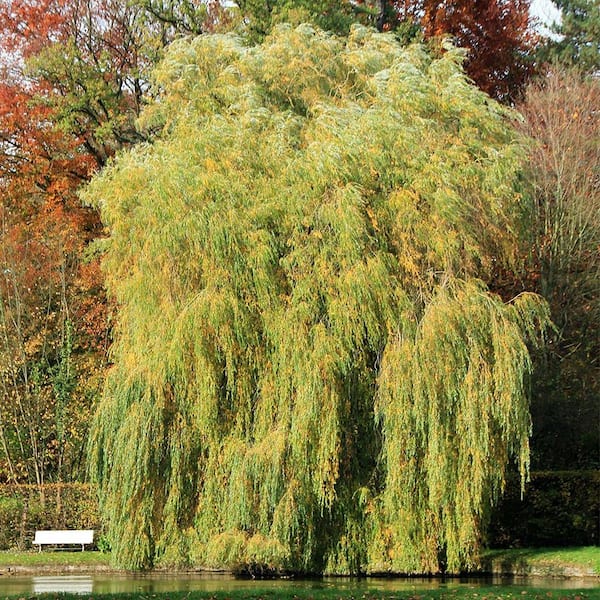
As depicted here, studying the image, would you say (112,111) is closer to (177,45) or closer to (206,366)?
(177,45)

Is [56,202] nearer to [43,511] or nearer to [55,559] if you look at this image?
[43,511]

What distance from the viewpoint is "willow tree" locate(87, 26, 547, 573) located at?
62.5ft

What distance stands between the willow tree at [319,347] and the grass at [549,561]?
221cm

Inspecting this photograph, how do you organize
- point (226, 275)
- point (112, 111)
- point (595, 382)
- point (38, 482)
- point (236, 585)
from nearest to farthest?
point (236, 585) → point (226, 275) → point (595, 382) → point (38, 482) → point (112, 111)

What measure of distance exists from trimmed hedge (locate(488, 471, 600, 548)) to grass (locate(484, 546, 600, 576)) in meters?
1.26

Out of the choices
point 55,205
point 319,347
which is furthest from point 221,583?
point 55,205

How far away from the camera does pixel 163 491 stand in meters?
20.2

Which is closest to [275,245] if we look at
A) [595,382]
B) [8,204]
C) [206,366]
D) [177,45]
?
[206,366]

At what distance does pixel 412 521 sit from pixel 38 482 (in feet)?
39.6

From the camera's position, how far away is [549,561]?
2112 cm

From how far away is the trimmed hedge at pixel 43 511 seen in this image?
26.1 meters

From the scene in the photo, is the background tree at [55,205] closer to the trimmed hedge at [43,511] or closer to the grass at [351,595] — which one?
the trimmed hedge at [43,511]

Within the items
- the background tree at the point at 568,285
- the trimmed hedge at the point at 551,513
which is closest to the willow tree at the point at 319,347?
the trimmed hedge at the point at 551,513

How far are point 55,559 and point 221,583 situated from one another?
570 centimetres
